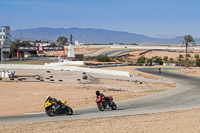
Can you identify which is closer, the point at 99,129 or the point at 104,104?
the point at 99,129

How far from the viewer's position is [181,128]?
15.3 m

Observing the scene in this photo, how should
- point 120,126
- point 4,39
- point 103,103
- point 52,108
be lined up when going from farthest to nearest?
1. point 4,39
2. point 103,103
3. point 52,108
4. point 120,126

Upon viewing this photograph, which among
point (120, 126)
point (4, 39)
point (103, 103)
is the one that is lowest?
point (120, 126)

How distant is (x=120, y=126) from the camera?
15.8m

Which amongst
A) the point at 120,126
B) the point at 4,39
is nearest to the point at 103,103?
the point at 120,126

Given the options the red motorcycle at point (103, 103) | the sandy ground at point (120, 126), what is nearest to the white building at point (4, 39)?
the red motorcycle at point (103, 103)

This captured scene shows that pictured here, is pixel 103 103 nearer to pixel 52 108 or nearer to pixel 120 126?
pixel 52 108

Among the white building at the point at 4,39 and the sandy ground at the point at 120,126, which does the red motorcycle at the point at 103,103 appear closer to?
the sandy ground at the point at 120,126

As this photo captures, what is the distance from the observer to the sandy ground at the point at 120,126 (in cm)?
1483

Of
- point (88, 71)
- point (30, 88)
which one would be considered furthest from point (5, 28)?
point (30, 88)

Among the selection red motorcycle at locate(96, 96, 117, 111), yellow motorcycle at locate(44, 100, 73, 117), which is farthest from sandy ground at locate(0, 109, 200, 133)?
red motorcycle at locate(96, 96, 117, 111)

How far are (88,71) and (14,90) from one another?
29888 millimetres

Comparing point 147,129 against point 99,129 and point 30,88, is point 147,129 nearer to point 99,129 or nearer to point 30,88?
point 99,129

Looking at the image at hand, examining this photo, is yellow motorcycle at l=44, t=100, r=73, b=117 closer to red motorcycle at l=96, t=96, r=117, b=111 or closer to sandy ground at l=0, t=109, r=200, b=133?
sandy ground at l=0, t=109, r=200, b=133
